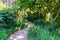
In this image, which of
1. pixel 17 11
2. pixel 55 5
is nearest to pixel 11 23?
pixel 17 11

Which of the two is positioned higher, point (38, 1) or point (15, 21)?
point (38, 1)

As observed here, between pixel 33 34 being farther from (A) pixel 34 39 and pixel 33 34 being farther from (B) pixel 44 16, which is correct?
(B) pixel 44 16

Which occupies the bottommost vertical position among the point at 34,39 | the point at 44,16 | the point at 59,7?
the point at 44,16

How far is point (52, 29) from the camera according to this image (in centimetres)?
823

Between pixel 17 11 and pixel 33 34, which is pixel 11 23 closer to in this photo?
pixel 17 11

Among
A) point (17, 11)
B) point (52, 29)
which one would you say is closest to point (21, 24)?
point (17, 11)

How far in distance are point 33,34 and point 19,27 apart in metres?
3.59

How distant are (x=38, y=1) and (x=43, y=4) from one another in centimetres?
55

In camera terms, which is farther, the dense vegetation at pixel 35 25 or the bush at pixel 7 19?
the bush at pixel 7 19

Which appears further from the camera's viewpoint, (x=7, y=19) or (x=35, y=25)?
(x=7, y=19)

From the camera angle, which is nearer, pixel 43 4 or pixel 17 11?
pixel 43 4

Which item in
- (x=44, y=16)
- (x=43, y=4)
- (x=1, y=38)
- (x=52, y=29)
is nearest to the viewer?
(x=1, y=38)

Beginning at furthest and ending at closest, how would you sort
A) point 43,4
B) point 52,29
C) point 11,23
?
point 11,23 → point 43,4 → point 52,29

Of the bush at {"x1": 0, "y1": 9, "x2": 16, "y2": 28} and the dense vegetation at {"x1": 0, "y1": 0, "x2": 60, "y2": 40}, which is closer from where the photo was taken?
the dense vegetation at {"x1": 0, "y1": 0, "x2": 60, "y2": 40}
